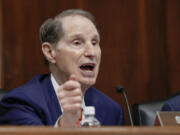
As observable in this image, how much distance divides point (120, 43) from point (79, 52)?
107 cm

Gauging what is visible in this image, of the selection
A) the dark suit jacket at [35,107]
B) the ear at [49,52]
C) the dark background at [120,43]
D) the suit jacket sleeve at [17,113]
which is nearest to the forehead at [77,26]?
the ear at [49,52]

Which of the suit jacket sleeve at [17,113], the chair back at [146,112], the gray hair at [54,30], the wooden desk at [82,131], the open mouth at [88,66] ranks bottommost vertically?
the chair back at [146,112]

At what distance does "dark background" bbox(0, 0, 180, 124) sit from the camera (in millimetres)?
2486

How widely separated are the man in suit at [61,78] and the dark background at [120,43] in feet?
2.69

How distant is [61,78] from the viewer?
1.59 meters

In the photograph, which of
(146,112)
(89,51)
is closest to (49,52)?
(89,51)

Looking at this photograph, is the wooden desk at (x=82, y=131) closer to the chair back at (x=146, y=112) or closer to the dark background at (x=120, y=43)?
the chair back at (x=146, y=112)

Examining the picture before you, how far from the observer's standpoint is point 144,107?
5.70 ft

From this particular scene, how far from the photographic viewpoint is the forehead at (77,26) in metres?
1.54

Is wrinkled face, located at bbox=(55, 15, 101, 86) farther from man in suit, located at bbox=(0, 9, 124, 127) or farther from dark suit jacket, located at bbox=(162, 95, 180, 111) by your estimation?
dark suit jacket, located at bbox=(162, 95, 180, 111)

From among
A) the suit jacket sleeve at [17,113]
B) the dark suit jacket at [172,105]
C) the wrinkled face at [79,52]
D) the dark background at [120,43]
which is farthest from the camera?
the dark background at [120,43]

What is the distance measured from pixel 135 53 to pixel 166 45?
23 centimetres

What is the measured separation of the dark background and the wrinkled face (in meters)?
0.94

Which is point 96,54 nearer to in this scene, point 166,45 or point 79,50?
point 79,50
